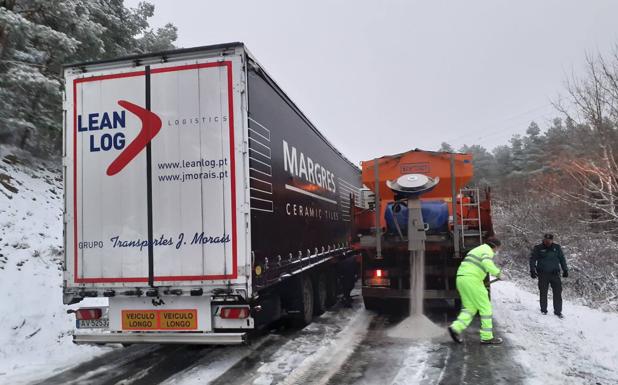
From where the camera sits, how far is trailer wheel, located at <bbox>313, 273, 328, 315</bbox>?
8898mm

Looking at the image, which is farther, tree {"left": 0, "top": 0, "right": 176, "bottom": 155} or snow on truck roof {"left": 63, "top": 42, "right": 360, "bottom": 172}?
tree {"left": 0, "top": 0, "right": 176, "bottom": 155}

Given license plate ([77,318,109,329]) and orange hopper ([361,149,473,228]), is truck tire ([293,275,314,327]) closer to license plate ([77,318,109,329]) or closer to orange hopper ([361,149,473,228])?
orange hopper ([361,149,473,228])

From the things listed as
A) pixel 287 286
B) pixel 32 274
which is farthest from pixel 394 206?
pixel 32 274

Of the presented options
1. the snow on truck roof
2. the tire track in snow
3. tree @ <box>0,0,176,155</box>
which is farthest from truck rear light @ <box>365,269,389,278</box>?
tree @ <box>0,0,176,155</box>

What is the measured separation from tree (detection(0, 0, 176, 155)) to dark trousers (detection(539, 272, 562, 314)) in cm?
1090

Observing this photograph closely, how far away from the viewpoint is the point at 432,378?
501 cm

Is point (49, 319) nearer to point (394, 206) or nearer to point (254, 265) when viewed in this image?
point (254, 265)

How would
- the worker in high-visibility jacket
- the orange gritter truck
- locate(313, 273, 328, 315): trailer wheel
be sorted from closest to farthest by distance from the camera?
the worker in high-visibility jacket < the orange gritter truck < locate(313, 273, 328, 315): trailer wheel

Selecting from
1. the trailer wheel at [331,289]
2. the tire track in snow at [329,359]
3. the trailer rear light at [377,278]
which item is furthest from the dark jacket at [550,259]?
the trailer wheel at [331,289]

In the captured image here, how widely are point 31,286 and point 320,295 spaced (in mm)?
5002

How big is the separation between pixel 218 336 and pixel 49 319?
361 centimetres

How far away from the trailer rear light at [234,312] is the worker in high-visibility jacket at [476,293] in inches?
117

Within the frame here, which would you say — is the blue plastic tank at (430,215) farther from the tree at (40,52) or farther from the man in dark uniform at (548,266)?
the tree at (40,52)

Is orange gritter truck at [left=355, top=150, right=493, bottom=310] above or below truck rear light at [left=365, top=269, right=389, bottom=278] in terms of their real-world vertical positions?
above
